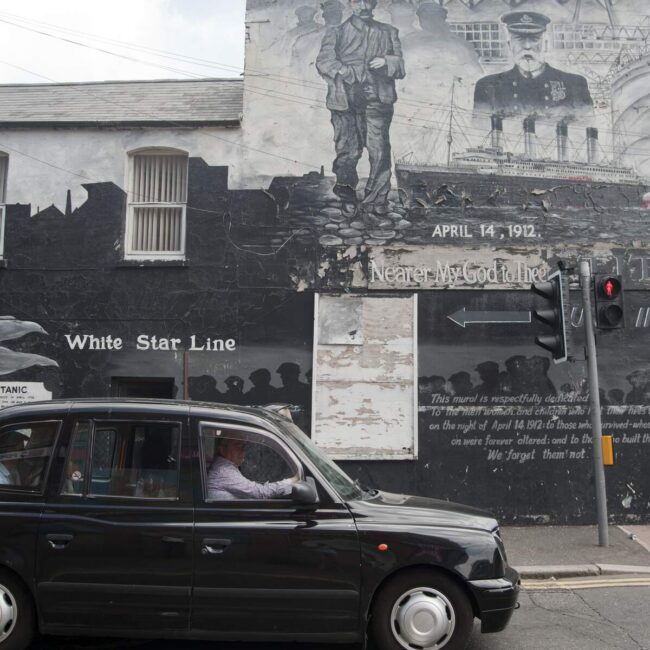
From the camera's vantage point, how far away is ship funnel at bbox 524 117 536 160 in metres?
11.2

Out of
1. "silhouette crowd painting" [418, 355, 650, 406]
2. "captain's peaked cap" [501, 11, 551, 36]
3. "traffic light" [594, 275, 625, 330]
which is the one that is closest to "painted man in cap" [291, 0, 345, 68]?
"captain's peaked cap" [501, 11, 551, 36]

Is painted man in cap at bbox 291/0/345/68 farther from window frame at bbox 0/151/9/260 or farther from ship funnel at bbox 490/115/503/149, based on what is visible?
window frame at bbox 0/151/9/260

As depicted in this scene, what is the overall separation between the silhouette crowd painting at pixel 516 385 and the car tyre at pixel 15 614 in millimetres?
6696

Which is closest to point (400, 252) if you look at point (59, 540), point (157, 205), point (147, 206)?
point (157, 205)

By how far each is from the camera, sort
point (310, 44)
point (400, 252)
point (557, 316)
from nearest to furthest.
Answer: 1. point (557, 316)
2. point (400, 252)
3. point (310, 44)

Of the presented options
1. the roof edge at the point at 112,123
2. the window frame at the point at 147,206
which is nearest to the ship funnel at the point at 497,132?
the roof edge at the point at 112,123

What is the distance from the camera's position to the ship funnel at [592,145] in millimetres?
11180

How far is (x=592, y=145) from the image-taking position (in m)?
11.2

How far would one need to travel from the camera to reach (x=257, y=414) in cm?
532

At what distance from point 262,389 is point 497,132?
213 inches

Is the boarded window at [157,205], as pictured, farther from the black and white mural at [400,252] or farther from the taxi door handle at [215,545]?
the taxi door handle at [215,545]

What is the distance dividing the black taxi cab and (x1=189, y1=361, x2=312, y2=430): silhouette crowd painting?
216 inches

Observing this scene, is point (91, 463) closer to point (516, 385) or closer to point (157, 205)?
point (157, 205)

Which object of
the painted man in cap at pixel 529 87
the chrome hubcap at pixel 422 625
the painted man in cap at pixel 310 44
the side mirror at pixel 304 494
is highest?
the painted man in cap at pixel 310 44
